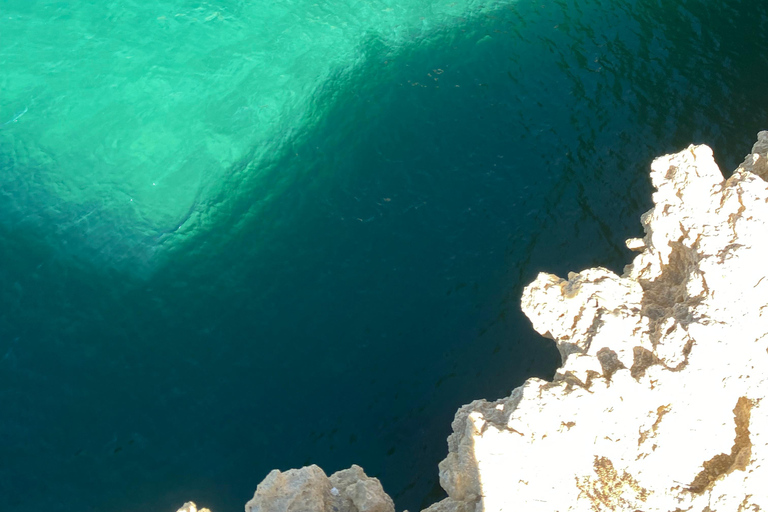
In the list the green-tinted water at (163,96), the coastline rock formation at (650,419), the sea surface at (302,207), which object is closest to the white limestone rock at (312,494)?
the coastline rock formation at (650,419)

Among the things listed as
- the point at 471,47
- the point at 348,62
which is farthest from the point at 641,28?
the point at 348,62

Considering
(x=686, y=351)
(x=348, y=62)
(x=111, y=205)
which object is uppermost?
(x=348, y=62)

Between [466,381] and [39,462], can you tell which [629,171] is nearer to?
[466,381]

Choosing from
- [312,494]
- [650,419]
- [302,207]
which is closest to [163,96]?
[302,207]

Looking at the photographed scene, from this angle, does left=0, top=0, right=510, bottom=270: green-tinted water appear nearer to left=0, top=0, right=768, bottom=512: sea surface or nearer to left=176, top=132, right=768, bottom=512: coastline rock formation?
left=0, top=0, right=768, bottom=512: sea surface

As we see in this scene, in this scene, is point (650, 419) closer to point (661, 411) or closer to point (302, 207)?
point (661, 411)

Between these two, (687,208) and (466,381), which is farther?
(466,381)

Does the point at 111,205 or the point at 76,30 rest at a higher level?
the point at 76,30

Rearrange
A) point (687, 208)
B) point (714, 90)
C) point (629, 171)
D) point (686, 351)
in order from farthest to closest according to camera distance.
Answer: point (714, 90), point (629, 171), point (687, 208), point (686, 351)

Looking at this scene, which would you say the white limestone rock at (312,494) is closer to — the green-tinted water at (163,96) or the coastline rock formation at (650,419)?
the coastline rock formation at (650,419)
